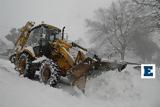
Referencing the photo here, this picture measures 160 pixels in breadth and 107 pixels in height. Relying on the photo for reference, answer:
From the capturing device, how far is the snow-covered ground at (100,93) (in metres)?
9.05

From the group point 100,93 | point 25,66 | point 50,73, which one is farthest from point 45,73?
point 100,93

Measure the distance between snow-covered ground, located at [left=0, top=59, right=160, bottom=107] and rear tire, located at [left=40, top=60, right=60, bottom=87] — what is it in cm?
37

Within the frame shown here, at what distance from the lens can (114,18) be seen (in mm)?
51750

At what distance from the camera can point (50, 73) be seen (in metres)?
12.0

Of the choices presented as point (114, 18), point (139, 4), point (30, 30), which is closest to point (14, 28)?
point (114, 18)

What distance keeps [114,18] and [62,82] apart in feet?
130

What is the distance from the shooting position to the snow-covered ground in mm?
9047

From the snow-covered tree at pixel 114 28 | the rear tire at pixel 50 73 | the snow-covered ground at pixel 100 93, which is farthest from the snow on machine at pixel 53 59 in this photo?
the snow-covered tree at pixel 114 28

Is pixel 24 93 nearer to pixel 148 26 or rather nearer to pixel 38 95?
pixel 38 95

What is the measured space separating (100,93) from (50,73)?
7.09 ft

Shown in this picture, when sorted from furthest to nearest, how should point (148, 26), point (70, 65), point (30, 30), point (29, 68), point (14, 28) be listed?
1. point (14, 28)
2. point (148, 26)
3. point (30, 30)
4. point (29, 68)
5. point (70, 65)

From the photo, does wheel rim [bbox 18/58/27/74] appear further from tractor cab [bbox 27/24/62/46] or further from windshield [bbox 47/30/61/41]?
windshield [bbox 47/30/61/41]

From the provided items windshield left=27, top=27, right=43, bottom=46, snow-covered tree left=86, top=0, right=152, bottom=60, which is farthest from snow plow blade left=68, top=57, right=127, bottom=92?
snow-covered tree left=86, top=0, right=152, bottom=60

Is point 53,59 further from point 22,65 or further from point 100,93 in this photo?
point 100,93
